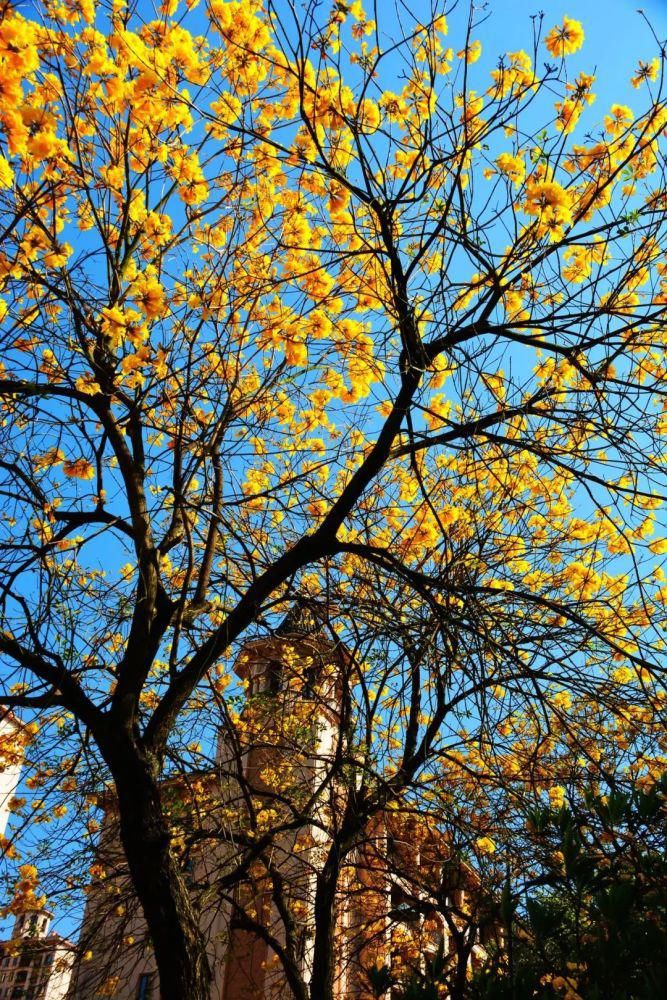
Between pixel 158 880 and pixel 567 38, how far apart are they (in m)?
3.81

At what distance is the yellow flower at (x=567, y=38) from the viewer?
3307 millimetres

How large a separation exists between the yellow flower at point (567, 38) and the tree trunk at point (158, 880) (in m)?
3.40

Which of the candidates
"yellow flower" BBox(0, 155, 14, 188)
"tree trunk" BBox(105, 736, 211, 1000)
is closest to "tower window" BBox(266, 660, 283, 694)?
"tree trunk" BBox(105, 736, 211, 1000)

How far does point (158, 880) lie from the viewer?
323cm

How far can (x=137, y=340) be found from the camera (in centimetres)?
315

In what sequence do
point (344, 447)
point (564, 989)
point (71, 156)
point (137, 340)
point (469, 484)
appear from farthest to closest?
point (469, 484), point (344, 447), point (71, 156), point (137, 340), point (564, 989)

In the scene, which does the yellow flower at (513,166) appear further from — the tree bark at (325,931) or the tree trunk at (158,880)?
the tree bark at (325,931)

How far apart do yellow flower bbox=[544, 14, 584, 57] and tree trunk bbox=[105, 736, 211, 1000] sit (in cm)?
340

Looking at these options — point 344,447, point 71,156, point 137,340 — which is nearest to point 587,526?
point 344,447

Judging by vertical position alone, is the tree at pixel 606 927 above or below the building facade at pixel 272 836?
below

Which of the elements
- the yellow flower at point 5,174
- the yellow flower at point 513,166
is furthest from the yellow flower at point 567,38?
the yellow flower at point 5,174

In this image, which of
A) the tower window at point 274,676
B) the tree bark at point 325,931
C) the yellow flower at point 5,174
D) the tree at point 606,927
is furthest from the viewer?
the tree bark at point 325,931

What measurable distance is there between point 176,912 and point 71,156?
10.6ft

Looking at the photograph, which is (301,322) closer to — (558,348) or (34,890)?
(558,348)
